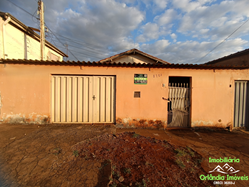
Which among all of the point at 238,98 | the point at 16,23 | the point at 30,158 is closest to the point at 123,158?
the point at 30,158

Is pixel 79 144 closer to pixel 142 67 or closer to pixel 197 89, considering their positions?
pixel 142 67

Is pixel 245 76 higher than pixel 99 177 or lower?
higher

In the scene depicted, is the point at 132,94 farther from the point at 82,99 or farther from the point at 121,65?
the point at 82,99

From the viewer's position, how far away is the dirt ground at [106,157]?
82.8 inches

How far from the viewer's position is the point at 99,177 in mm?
2123

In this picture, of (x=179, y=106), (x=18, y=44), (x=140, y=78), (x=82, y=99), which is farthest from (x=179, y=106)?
(x=18, y=44)

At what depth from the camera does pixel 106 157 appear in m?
2.70

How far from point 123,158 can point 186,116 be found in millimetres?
3867

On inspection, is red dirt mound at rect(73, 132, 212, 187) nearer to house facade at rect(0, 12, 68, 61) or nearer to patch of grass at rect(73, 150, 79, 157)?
patch of grass at rect(73, 150, 79, 157)

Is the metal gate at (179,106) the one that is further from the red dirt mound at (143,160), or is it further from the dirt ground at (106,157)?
the red dirt mound at (143,160)

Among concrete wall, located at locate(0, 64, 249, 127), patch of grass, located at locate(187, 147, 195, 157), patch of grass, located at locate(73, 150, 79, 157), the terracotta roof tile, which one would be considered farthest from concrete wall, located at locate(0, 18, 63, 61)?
patch of grass, located at locate(187, 147, 195, 157)

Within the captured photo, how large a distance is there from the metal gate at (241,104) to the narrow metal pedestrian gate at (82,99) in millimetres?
5866

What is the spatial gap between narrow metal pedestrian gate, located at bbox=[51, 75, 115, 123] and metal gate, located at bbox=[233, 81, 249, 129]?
19.2 ft

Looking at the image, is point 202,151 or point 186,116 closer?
point 202,151
